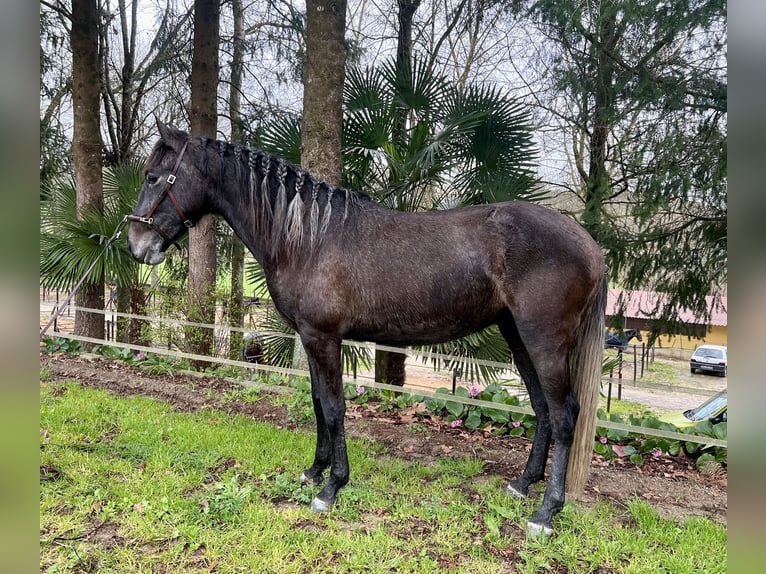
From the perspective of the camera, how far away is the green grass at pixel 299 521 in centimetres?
220

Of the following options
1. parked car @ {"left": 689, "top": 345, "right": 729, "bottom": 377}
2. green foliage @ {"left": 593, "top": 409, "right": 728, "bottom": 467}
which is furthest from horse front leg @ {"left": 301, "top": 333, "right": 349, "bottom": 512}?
parked car @ {"left": 689, "top": 345, "right": 729, "bottom": 377}

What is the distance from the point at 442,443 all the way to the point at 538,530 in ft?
4.29

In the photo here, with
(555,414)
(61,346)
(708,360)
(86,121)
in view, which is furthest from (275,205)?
(708,360)

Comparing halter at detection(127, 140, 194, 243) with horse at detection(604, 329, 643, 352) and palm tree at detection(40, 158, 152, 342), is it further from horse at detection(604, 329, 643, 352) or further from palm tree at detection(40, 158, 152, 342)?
horse at detection(604, 329, 643, 352)

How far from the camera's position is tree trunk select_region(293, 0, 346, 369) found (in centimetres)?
454

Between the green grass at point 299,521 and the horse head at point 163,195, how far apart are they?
1.37 metres

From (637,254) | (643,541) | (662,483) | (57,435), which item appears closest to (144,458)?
(57,435)

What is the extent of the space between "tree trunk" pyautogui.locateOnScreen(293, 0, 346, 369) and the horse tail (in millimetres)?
2685

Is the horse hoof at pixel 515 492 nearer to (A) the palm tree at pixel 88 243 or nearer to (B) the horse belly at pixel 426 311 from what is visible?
(B) the horse belly at pixel 426 311

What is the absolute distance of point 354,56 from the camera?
324 inches

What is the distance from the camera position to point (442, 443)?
12.2 feet

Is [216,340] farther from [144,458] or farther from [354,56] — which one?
[354,56]

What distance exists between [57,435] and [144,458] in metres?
0.83
